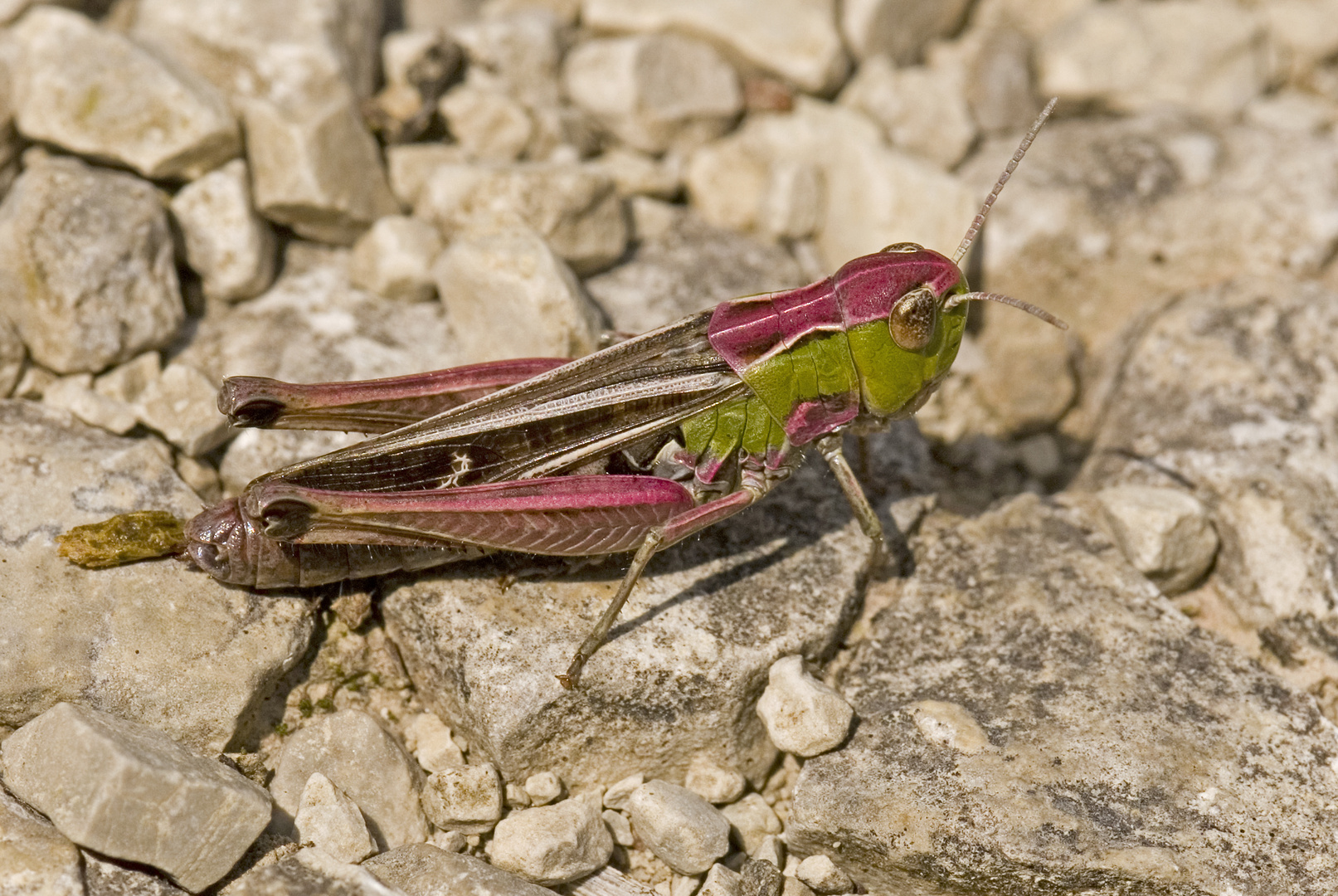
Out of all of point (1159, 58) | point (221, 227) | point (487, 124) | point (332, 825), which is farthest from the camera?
point (1159, 58)

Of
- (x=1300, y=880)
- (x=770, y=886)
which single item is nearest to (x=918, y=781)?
(x=770, y=886)

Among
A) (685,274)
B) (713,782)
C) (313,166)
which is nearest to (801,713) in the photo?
(713,782)

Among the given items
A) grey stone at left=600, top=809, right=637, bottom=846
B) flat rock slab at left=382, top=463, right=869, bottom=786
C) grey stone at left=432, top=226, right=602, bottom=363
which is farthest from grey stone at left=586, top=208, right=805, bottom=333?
grey stone at left=600, top=809, right=637, bottom=846

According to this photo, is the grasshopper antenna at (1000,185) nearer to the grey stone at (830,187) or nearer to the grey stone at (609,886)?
the grey stone at (830,187)

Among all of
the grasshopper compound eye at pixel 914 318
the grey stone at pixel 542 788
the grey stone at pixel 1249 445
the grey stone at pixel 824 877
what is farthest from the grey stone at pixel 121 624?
the grey stone at pixel 1249 445

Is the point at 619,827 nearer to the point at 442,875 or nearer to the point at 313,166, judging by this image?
the point at 442,875

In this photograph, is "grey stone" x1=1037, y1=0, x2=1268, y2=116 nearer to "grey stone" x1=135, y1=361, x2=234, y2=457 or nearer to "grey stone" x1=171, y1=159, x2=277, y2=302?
"grey stone" x1=171, y1=159, x2=277, y2=302
